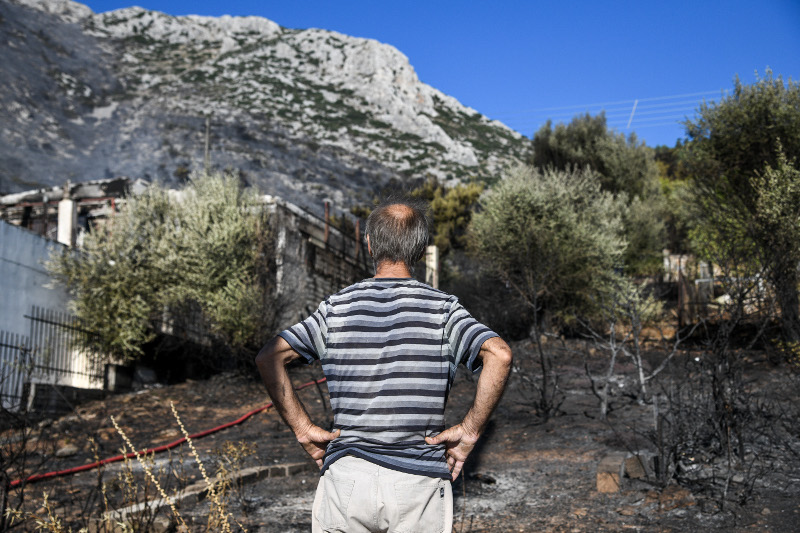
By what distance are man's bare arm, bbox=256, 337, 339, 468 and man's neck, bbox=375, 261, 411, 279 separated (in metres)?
0.39

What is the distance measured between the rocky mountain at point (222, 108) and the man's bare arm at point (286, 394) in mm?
46927

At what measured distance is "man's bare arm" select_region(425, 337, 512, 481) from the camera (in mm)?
2031

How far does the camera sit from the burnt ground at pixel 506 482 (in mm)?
5344

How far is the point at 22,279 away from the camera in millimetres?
13523

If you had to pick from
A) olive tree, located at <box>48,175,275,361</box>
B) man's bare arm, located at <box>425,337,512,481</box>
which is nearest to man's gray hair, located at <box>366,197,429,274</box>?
man's bare arm, located at <box>425,337,512,481</box>

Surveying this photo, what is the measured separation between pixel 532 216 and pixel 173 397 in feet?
38.1

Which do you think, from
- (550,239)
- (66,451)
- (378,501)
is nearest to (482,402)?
(378,501)

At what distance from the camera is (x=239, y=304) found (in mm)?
15203

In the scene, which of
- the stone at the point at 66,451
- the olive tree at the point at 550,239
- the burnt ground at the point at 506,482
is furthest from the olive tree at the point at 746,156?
the stone at the point at 66,451

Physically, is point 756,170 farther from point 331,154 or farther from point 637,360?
point 331,154

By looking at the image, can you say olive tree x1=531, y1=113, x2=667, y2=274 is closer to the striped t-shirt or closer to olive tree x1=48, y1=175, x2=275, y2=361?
olive tree x1=48, y1=175, x2=275, y2=361

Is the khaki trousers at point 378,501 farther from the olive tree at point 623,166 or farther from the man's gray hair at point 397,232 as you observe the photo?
the olive tree at point 623,166

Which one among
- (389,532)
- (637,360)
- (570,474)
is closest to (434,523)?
(389,532)

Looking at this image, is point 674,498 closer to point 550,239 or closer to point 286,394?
point 286,394
